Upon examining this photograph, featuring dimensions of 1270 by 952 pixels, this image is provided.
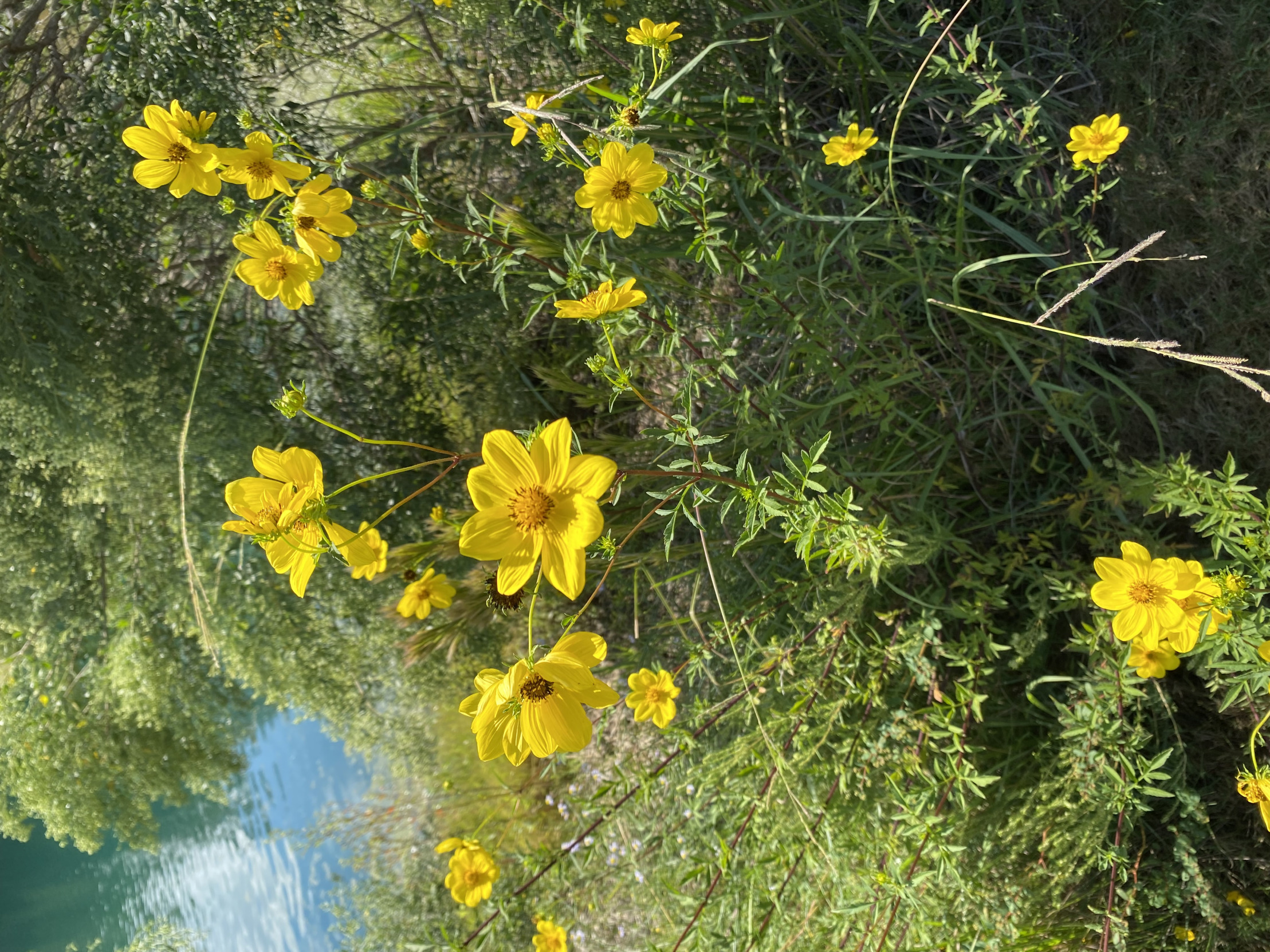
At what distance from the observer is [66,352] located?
2201 millimetres

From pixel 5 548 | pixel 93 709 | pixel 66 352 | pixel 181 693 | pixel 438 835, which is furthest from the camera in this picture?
pixel 438 835

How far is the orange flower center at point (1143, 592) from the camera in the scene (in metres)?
1.08

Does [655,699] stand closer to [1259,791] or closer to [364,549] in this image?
[364,549]

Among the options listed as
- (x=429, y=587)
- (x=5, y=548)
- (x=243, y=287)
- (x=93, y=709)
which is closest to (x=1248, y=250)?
(x=429, y=587)

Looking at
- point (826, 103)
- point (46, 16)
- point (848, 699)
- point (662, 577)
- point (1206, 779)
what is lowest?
point (662, 577)

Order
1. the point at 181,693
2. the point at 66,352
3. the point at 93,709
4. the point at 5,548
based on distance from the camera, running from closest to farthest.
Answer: the point at 66,352, the point at 5,548, the point at 181,693, the point at 93,709

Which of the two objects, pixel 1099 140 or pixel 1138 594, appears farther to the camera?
pixel 1099 140

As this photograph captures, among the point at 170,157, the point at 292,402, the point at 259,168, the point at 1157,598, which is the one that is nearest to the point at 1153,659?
the point at 1157,598

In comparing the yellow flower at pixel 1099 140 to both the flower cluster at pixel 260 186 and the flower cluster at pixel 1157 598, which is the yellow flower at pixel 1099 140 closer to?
the flower cluster at pixel 1157 598

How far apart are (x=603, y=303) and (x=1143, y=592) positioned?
0.85 metres

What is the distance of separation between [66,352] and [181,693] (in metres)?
1.69

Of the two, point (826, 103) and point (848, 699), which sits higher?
point (826, 103)

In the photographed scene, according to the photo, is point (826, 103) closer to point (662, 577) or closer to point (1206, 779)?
point (662, 577)

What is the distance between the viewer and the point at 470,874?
1.53 metres
